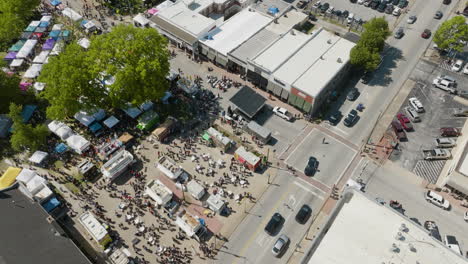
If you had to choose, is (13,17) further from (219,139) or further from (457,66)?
(457,66)

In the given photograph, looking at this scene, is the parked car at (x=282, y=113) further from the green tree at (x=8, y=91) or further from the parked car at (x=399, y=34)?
the green tree at (x=8, y=91)

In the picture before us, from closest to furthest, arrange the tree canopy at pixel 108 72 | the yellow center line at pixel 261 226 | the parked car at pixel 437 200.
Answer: the yellow center line at pixel 261 226
the parked car at pixel 437 200
the tree canopy at pixel 108 72

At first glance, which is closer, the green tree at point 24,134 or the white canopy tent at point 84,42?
the green tree at point 24,134

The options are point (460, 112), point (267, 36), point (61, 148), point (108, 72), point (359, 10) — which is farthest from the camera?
point (359, 10)

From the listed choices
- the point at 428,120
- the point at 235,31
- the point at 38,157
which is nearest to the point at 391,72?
the point at 428,120

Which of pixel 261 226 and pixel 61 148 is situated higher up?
pixel 261 226

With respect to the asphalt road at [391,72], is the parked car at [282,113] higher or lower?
lower

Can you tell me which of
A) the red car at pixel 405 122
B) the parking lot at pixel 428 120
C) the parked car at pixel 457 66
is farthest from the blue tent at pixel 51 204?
the parked car at pixel 457 66

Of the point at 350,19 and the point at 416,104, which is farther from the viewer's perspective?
the point at 350,19
